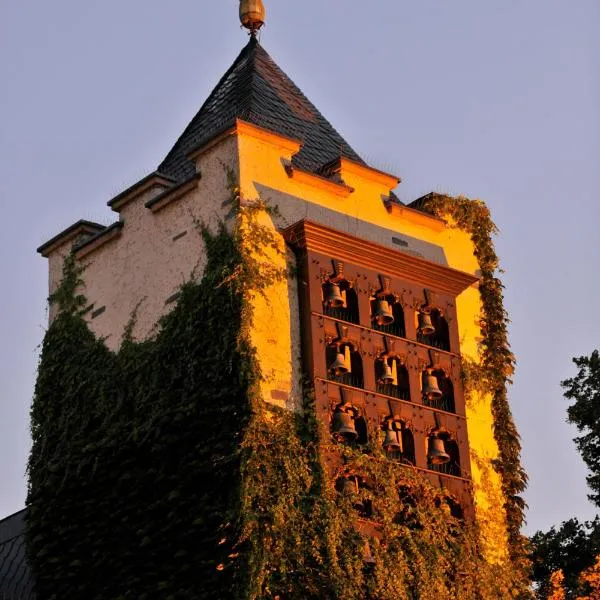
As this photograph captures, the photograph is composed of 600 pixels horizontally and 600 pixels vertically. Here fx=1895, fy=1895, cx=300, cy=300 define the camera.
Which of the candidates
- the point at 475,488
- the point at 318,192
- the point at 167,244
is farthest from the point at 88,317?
the point at 475,488

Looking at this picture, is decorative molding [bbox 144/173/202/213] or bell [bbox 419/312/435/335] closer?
decorative molding [bbox 144/173/202/213]

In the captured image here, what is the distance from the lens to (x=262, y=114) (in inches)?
1106

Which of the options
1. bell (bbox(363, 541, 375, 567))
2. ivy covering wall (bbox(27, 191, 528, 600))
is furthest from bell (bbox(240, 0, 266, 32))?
bell (bbox(363, 541, 375, 567))

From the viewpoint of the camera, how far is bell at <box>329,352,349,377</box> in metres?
25.3

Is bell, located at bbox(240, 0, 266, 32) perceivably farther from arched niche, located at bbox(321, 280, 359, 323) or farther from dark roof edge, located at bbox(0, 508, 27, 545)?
Answer: dark roof edge, located at bbox(0, 508, 27, 545)

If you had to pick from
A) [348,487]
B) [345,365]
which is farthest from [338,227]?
[348,487]

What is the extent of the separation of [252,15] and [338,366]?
745 cm

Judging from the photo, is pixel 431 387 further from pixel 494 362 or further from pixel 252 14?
pixel 252 14

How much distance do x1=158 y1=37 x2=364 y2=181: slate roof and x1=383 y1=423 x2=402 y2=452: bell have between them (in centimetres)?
440

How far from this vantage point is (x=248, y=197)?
25.8 meters

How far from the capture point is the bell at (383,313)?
26.2 m

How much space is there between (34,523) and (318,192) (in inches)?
242

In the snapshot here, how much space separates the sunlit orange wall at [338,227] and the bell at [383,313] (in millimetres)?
1190

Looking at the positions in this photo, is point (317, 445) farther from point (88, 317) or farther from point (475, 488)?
point (88, 317)
